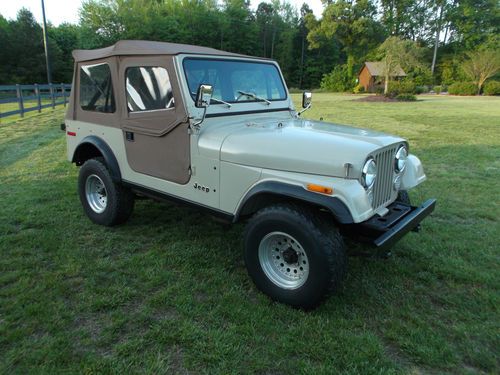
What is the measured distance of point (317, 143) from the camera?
279cm

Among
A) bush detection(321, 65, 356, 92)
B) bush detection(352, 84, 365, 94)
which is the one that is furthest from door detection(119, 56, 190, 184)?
bush detection(321, 65, 356, 92)

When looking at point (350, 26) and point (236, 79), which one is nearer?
point (236, 79)

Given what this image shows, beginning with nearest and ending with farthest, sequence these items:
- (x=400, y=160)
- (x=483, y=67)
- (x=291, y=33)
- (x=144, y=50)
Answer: (x=400, y=160) < (x=144, y=50) < (x=483, y=67) < (x=291, y=33)

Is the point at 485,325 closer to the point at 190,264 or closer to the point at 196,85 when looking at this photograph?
the point at 190,264

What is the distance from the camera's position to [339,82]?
48.2 meters

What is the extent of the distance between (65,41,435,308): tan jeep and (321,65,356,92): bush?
46.2 metres

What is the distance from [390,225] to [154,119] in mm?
2289

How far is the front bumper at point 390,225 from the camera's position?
2686 mm

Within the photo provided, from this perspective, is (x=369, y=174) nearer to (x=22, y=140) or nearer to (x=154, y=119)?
(x=154, y=119)

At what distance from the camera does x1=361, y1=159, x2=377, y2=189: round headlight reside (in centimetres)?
261

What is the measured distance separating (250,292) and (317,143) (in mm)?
1356

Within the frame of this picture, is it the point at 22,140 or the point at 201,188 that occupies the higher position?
the point at 201,188

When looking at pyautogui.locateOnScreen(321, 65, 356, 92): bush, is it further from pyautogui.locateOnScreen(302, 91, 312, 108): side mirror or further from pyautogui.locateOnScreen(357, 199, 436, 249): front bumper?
pyautogui.locateOnScreen(357, 199, 436, 249): front bumper

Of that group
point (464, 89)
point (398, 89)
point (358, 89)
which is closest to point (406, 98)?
point (398, 89)
